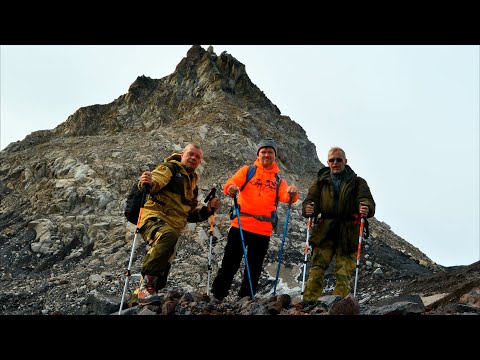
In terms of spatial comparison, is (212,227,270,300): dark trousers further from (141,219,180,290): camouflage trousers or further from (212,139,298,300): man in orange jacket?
(141,219,180,290): camouflage trousers

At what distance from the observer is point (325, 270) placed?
22.6ft

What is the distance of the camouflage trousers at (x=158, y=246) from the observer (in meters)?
6.14

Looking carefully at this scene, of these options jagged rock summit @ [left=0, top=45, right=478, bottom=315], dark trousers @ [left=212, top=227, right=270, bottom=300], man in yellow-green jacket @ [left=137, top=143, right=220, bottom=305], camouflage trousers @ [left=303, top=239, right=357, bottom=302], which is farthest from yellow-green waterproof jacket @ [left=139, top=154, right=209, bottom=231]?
camouflage trousers @ [left=303, top=239, right=357, bottom=302]

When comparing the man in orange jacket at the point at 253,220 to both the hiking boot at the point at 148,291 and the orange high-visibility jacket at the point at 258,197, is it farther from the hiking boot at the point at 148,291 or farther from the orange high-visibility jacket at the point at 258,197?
the hiking boot at the point at 148,291

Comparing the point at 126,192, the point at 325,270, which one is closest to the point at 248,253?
the point at 325,270

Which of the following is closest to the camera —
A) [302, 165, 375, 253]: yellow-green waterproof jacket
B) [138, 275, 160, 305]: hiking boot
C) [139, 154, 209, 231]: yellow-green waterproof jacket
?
[138, 275, 160, 305]: hiking boot

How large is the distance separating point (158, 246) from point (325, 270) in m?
2.78

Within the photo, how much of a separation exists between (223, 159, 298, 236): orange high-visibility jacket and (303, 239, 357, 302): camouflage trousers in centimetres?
99

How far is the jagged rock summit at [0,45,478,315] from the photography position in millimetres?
13477
